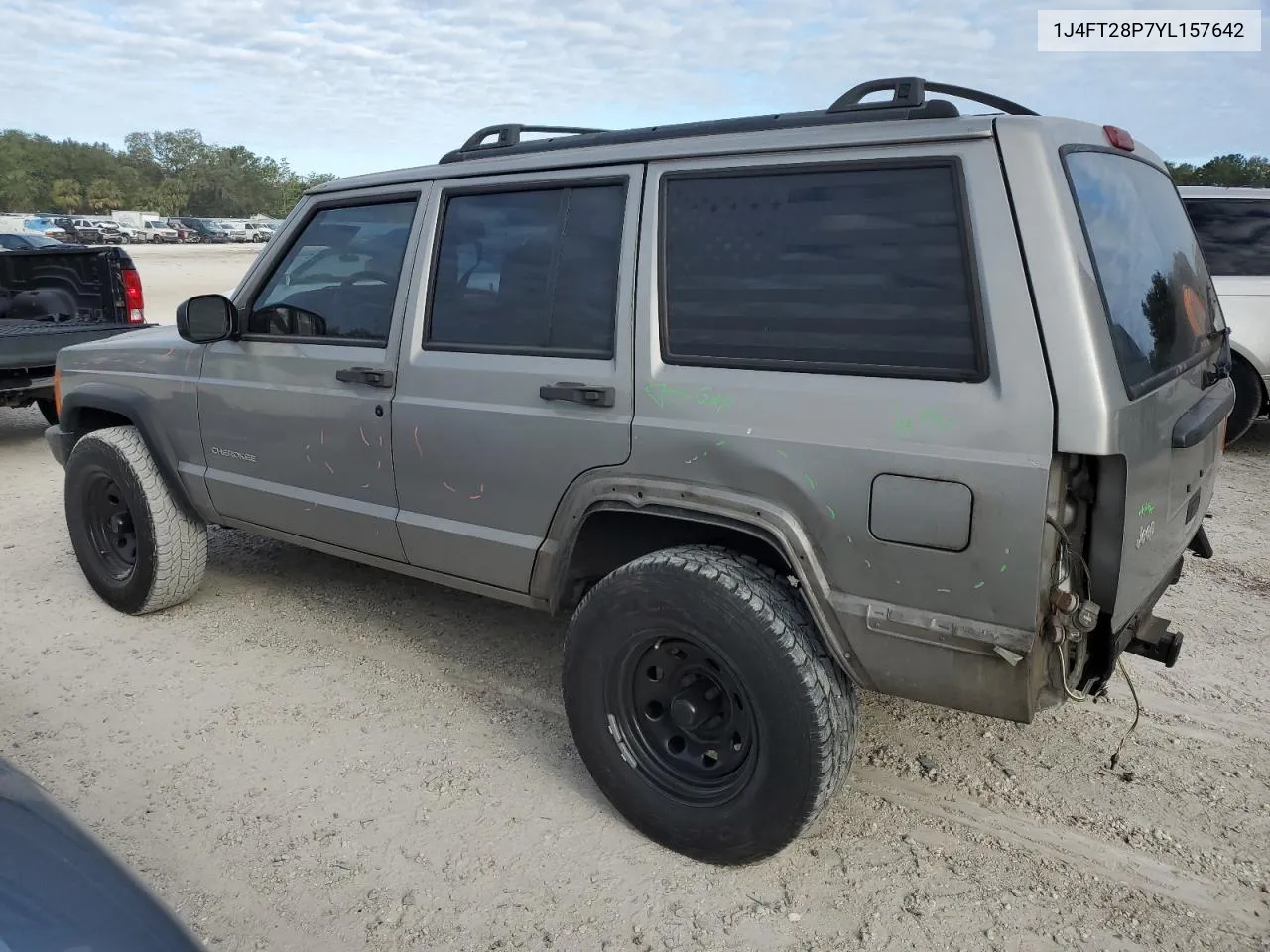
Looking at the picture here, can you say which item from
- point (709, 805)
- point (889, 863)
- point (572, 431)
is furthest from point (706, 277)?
point (889, 863)

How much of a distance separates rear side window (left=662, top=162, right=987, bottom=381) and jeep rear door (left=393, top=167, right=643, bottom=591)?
203 mm

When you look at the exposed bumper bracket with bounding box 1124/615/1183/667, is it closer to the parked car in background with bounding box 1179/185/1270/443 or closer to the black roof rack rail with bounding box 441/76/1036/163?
the black roof rack rail with bounding box 441/76/1036/163

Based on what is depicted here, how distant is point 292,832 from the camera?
289cm

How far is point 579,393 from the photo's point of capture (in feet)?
9.30

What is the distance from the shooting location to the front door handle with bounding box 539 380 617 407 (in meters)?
2.80

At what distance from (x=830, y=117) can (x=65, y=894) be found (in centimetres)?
235

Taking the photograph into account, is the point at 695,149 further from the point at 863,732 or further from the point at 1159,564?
the point at 863,732

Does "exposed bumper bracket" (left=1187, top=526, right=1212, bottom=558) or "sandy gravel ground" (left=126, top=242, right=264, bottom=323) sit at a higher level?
"sandy gravel ground" (left=126, top=242, right=264, bottom=323)

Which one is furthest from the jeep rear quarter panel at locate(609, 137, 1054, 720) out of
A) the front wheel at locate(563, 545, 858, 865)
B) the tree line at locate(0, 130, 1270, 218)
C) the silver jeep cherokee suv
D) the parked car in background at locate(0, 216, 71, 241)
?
the tree line at locate(0, 130, 1270, 218)

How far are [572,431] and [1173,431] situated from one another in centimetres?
162

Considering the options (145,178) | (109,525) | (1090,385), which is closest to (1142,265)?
(1090,385)

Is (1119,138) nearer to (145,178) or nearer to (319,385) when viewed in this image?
(319,385)

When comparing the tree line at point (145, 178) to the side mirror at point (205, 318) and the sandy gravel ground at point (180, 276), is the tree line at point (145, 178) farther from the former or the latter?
the side mirror at point (205, 318)

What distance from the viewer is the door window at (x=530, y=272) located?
291 centimetres
